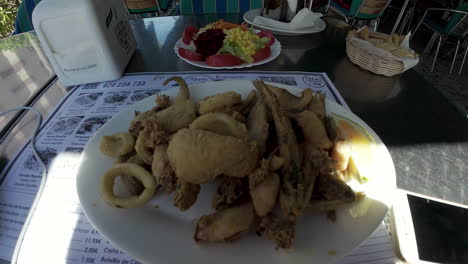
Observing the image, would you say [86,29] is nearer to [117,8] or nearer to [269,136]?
[117,8]

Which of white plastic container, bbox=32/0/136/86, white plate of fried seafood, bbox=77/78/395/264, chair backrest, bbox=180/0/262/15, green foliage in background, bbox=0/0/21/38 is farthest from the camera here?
green foliage in background, bbox=0/0/21/38

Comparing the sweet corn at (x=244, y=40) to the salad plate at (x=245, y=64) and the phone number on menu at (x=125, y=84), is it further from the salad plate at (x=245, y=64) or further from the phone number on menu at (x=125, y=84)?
the phone number on menu at (x=125, y=84)

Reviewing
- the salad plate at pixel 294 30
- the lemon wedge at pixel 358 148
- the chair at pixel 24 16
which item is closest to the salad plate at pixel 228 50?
the salad plate at pixel 294 30

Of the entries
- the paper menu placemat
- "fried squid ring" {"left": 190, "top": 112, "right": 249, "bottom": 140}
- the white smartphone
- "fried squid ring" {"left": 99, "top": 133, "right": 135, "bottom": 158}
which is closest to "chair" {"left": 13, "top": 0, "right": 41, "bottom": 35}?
the paper menu placemat

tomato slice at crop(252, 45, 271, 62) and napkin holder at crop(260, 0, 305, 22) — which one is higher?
napkin holder at crop(260, 0, 305, 22)

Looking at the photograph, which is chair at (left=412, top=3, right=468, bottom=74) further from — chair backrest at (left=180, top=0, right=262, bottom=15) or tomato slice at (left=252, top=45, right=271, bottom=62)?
tomato slice at (left=252, top=45, right=271, bottom=62)

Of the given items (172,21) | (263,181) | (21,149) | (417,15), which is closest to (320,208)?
(263,181)
